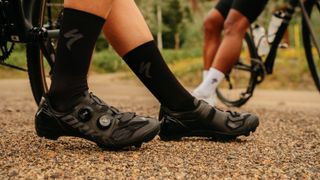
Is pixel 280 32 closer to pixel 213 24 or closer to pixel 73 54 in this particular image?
pixel 213 24

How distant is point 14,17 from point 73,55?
52 cm

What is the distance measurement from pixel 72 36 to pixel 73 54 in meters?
0.06

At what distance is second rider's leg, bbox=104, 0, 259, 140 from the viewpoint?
2.08m

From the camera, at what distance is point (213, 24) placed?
4227mm

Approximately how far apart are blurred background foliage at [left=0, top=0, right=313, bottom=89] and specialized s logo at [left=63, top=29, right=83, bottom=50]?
0.93m

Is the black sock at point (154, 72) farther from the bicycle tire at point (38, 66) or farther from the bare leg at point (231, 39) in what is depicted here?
the bare leg at point (231, 39)

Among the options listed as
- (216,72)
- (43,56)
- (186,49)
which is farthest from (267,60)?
(186,49)

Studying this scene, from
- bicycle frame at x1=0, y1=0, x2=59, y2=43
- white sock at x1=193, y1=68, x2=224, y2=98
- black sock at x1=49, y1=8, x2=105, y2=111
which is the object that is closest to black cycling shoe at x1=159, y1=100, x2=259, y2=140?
black sock at x1=49, y1=8, x2=105, y2=111

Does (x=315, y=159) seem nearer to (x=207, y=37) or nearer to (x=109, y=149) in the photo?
(x=109, y=149)

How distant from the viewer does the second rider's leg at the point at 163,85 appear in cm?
→ 208

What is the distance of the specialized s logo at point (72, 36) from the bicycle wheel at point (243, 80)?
9.35 ft

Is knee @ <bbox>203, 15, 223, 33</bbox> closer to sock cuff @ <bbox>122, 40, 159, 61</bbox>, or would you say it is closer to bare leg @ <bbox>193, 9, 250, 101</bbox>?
bare leg @ <bbox>193, 9, 250, 101</bbox>

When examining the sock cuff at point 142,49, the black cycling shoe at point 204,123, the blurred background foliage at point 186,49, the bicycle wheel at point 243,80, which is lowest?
the blurred background foliage at point 186,49

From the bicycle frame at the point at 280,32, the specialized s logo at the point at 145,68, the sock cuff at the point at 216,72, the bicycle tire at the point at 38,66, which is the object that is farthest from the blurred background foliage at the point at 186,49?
the specialized s logo at the point at 145,68
